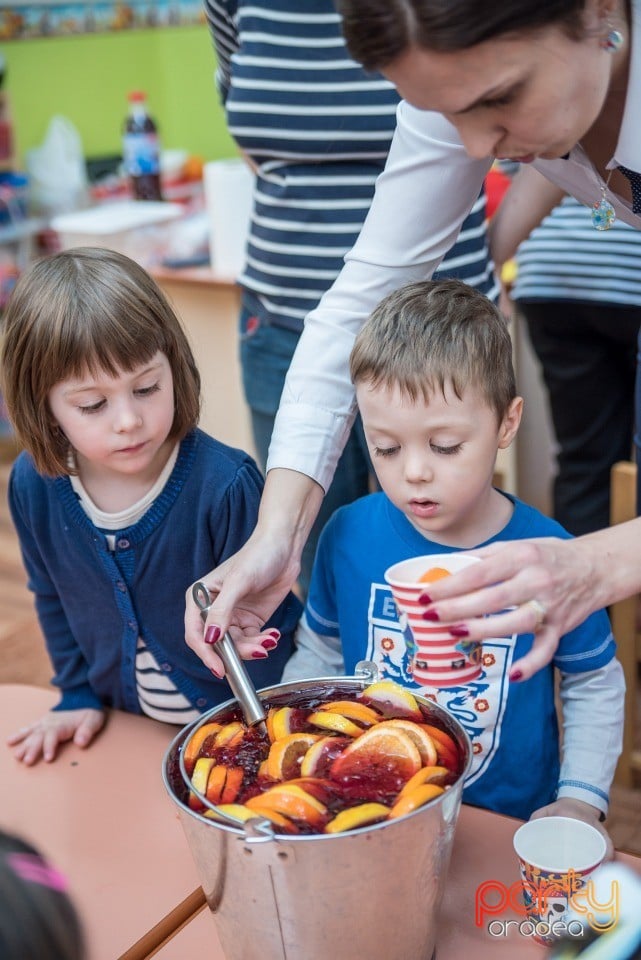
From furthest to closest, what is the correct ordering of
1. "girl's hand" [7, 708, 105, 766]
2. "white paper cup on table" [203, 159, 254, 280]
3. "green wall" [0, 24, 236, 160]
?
"green wall" [0, 24, 236, 160] < "white paper cup on table" [203, 159, 254, 280] < "girl's hand" [7, 708, 105, 766]

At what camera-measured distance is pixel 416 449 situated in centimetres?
110

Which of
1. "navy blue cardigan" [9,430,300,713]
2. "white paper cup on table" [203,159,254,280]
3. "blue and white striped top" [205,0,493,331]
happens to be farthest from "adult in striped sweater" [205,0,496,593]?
"white paper cup on table" [203,159,254,280]

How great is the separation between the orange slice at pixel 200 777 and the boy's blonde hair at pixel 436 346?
442 millimetres

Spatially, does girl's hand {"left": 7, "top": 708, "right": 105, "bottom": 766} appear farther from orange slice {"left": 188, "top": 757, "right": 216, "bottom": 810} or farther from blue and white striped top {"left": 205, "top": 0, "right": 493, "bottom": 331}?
blue and white striped top {"left": 205, "top": 0, "right": 493, "bottom": 331}

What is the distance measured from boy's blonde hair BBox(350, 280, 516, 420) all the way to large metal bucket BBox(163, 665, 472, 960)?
0.44 metres

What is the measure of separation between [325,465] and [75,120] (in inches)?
159

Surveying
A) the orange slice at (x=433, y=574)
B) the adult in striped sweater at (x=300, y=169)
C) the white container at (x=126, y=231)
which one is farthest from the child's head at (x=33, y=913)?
the white container at (x=126, y=231)

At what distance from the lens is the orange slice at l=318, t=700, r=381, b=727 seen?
2.84 feet

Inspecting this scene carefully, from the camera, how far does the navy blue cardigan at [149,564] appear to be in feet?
4.45

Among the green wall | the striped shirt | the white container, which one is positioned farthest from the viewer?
the green wall

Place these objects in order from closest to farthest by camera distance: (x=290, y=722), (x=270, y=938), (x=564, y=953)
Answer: (x=564, y=953)
(x=270, y=938)
(x=290, y=722)

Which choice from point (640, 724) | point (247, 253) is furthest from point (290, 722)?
point (640, 724)

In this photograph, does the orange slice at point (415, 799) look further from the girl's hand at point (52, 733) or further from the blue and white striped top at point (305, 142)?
the blue and white striped top at point (305, 142)

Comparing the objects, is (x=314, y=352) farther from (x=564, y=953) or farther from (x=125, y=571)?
(x=564, y=953)
